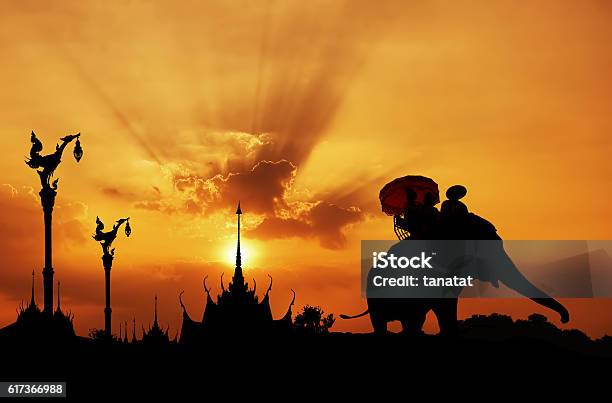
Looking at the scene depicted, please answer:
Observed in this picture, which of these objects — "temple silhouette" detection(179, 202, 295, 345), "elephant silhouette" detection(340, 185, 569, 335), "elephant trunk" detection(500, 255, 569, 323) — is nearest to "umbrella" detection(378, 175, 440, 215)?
"elephant silhouette" detection(340, 185, 569, 335)

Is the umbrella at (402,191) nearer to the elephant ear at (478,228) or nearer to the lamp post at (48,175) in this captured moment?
the elephant ear at (478,228)

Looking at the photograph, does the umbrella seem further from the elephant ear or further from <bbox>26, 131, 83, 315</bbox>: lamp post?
<bbox>26, 131, 83, 315</bbox>: lamp post

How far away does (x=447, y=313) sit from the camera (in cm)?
2294

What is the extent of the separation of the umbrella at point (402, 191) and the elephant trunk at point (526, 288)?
343 cm

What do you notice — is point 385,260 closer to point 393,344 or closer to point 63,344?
point 393,344

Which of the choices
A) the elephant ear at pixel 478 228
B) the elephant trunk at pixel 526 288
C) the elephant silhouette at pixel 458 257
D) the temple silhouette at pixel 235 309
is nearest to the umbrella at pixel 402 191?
the elephant silhouette at pixel 458 257

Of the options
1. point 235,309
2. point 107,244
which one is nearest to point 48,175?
point 107,244


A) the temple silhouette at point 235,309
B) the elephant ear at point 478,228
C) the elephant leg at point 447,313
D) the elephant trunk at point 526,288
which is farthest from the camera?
the temple silhouette at point 235,309

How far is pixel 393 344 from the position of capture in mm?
23062

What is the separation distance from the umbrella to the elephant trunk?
343 centimetres

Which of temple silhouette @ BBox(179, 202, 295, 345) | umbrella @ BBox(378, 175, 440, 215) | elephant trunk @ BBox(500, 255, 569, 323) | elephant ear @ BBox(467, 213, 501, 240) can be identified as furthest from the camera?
temple silhouette @ BBox(179, 202, 295, 345)

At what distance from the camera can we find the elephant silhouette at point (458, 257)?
2295 cm

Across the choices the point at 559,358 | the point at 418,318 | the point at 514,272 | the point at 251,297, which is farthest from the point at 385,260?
the point at 251,297

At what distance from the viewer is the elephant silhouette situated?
2295cm
